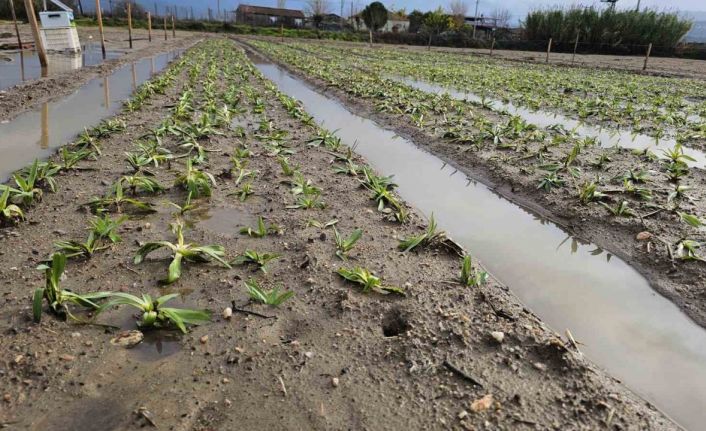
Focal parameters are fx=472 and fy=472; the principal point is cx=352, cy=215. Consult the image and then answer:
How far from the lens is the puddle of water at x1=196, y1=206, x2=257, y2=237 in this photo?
438 cm

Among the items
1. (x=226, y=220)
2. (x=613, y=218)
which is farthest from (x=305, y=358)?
(x=613, y=218)

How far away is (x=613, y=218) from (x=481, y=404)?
138 inches

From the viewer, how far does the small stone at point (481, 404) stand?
2373mm

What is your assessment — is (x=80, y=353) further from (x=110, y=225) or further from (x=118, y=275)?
(x=110, y=225)

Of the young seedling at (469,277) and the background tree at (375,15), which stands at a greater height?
the background tree at (375,15)

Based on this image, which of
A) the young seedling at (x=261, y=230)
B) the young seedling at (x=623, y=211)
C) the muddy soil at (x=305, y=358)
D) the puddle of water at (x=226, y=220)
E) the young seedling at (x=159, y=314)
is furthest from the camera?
the young seedling at (x=623, y=211)

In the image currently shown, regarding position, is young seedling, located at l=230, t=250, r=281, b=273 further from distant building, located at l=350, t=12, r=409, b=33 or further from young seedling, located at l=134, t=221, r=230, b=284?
distant building, located at l=350, t=12, r=409, b=33

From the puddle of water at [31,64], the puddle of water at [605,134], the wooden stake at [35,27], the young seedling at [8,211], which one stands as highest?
the wooden stake at [35,27]

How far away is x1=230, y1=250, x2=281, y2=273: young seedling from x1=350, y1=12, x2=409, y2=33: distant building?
2586 inches

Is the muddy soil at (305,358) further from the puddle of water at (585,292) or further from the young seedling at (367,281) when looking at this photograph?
the puddle of water at (585,292)

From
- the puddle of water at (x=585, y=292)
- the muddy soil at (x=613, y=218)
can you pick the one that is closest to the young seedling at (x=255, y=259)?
the puddle of water at (x=585, y=292)

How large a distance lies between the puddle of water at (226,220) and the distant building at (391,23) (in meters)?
64.6

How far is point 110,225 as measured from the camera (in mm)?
3898

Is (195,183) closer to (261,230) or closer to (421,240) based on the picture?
(261,230)
